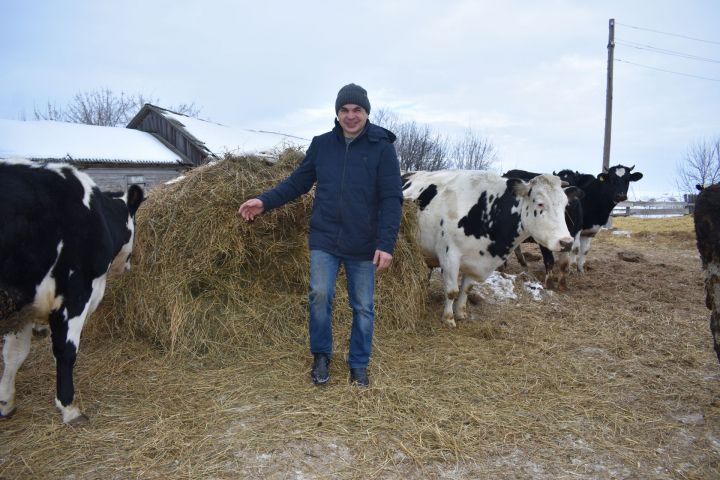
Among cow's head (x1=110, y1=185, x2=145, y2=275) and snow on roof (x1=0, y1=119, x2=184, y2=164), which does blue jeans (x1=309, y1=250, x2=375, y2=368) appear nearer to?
→ cow's head (x1=110, y1=185, x2=145, y2=275)

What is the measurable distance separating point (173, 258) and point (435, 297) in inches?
147

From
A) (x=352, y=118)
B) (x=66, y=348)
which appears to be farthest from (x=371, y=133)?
(x=66, y=348)

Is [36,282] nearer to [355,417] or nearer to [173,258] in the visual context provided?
[173,258]

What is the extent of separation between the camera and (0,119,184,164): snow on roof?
16.4 meters

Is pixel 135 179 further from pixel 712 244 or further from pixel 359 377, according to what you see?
pixel 712 244

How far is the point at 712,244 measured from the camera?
3340 mm

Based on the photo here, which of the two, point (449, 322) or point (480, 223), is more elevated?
point (480, 223)

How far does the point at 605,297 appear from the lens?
7.21 metres

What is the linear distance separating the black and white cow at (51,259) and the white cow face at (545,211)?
4.12 metres

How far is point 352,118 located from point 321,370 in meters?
1.97

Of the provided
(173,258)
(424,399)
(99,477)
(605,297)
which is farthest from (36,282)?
(605,297)

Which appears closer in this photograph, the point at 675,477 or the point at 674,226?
the point at 675,477

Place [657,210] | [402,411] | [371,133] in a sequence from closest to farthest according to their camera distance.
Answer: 1. [402,411]
2. [371,133]
3. [657,210]

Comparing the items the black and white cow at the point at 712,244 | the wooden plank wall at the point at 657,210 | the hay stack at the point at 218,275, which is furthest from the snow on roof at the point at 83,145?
the wooden plank wall at the point at 657,210
